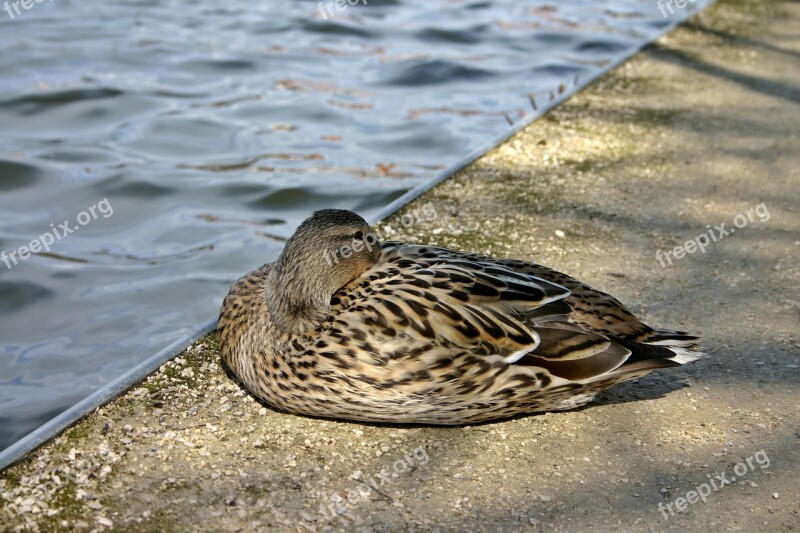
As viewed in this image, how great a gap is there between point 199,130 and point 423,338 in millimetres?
5755

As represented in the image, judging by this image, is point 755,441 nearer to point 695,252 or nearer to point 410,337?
point 410,337

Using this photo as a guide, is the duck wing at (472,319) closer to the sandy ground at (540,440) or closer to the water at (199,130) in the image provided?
the sandy ground at (540,440)

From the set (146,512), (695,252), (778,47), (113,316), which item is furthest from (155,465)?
(778,47)

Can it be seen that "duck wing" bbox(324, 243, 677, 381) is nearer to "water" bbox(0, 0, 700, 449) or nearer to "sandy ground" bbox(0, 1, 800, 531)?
"sandy ground" bbox(0, 1, 800, 531)

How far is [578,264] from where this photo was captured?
5.62m

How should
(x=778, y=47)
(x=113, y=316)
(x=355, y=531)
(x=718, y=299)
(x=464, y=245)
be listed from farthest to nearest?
(x=778, y=47) → (x=113, y=316) → (x=464, y=245) → (x=718, y=299) → (x=355, y=531)

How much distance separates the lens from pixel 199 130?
9.22 meters

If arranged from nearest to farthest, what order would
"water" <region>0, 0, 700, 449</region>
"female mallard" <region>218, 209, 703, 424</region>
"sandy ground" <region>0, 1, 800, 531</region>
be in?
"sandy ground" <region>0, 1, 800, 531</region>, "female mallard" <region>218, 209, 703, 424</region>, "water" <region>0, 0, 700, 449</region>

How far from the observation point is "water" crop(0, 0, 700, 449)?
6.44 metres

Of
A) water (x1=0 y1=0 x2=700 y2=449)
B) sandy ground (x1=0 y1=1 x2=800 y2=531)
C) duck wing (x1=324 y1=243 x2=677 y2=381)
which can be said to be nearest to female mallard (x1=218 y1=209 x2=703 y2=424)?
duck wing (x1=324 y1=243 x2=677 y2=381)

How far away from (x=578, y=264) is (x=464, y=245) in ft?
2.07

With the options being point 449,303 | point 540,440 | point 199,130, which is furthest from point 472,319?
point 199,130

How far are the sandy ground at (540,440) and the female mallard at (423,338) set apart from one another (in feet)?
0.60

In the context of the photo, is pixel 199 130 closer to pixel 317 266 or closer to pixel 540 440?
pixel 317 266
